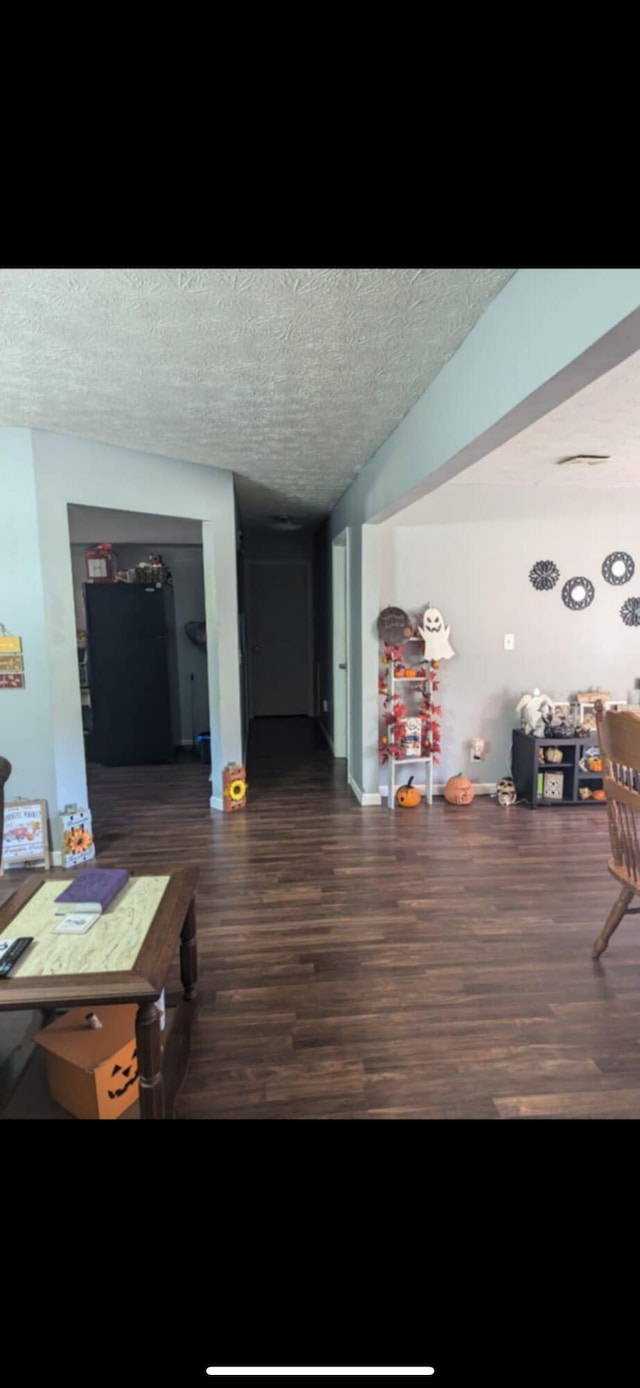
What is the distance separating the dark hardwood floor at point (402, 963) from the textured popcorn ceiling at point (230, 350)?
7.14 feet

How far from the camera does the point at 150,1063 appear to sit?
1416 millimetres

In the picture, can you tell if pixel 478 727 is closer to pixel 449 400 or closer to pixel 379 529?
pixel 379 529

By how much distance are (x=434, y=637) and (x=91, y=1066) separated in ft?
10.8

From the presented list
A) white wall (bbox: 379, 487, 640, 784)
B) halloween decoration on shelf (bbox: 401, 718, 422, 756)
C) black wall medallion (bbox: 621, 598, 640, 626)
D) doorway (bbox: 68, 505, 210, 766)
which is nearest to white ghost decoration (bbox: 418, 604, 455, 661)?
white wall (bbox: 379, 487, 640, 784)

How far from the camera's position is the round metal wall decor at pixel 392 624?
4113mm

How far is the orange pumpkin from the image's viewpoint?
13.9 ft

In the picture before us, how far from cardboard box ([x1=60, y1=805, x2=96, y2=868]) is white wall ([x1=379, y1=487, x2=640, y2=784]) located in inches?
80.5

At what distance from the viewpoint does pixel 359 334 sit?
188cm

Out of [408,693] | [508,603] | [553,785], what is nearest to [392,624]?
[408,693]

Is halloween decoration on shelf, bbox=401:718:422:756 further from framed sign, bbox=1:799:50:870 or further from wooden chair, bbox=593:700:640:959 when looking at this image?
framed sign, bbox=1:799:50:870
